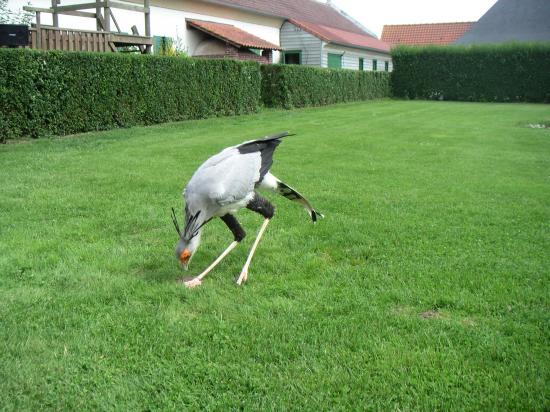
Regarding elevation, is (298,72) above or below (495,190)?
above

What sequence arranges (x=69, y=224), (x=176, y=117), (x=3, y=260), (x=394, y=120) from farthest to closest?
(x=394, y=120) → (x=176, y=117) → (x=69, y=224) → (x=3, y=260)

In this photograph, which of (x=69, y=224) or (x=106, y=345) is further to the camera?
(x=69, y=224)

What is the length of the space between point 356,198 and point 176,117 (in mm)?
10954

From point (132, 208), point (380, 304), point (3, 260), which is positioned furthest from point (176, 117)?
point (380, 304)

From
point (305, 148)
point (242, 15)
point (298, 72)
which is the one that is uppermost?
point (242, 15)

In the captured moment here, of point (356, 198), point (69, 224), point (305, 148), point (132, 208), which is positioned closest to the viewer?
point (69, 224)

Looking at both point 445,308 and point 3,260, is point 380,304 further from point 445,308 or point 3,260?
point 3,260

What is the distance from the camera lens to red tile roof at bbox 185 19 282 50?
952 inches

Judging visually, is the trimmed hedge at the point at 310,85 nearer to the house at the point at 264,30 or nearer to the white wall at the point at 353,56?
the house at the point at 264,30

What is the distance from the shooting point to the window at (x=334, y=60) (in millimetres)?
35128

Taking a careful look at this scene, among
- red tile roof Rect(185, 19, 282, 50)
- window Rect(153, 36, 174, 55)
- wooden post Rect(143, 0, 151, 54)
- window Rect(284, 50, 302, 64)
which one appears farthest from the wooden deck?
window Rect(284, 50, 302, 64)

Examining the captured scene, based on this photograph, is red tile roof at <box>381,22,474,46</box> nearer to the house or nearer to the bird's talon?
the house

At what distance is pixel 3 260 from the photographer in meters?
4.96

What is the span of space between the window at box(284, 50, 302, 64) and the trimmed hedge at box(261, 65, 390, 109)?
4.98 m
